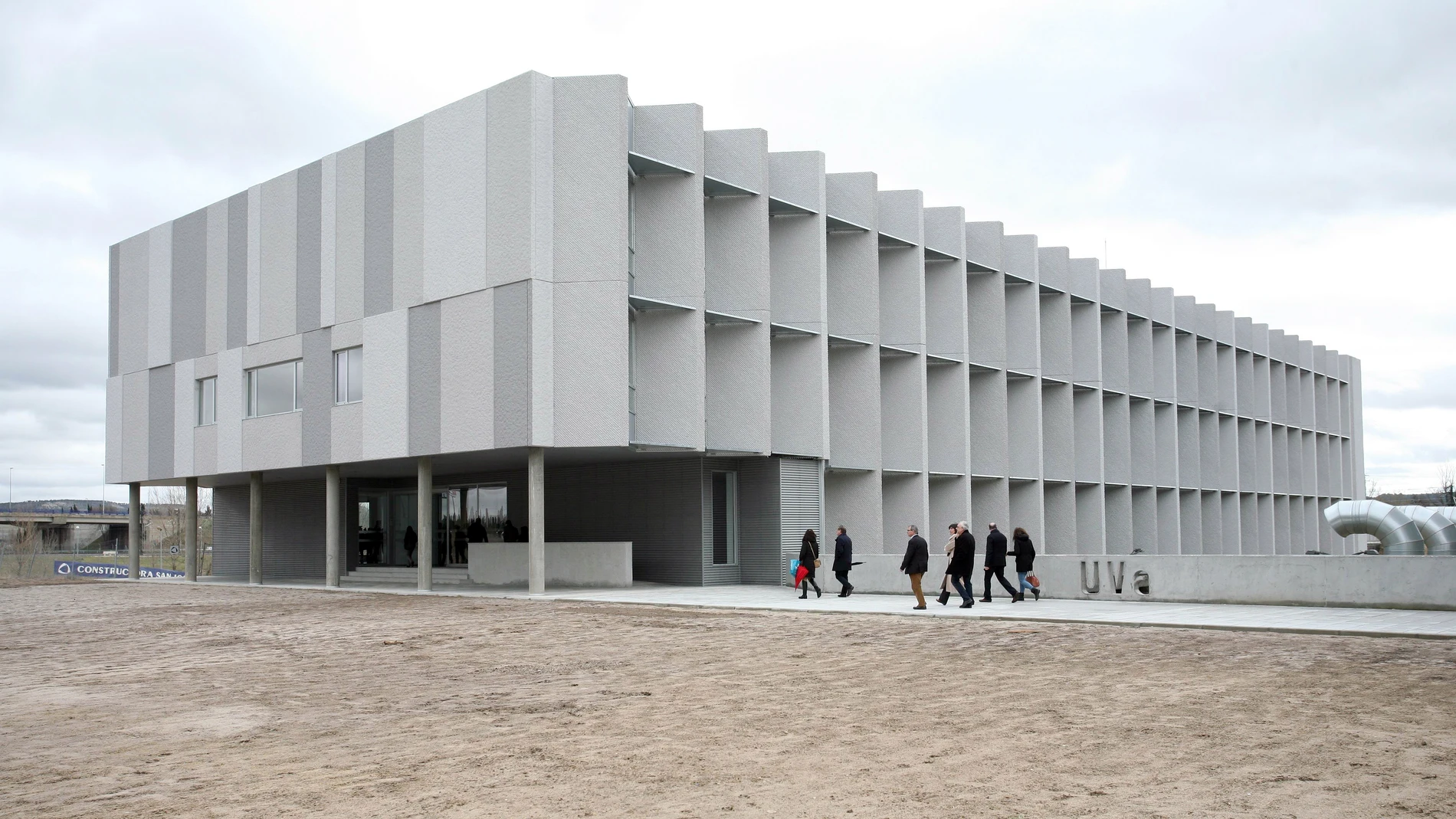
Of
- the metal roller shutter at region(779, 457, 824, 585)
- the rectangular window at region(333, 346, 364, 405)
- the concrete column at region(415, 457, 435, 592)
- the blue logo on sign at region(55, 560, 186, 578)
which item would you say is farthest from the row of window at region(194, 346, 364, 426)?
the blue logo on sign at region(55, 560, 186, 578)

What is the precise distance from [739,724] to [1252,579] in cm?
1420

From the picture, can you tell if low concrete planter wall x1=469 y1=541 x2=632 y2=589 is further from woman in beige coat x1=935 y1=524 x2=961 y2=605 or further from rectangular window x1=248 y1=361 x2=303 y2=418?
woman in beige coat x1=935 y1=524 x2=961 y2=605

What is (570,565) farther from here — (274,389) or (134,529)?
(134,529)

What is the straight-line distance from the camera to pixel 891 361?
3731cm

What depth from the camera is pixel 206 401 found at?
39438 millimetres

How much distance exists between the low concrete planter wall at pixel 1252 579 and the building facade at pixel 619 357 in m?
8.83

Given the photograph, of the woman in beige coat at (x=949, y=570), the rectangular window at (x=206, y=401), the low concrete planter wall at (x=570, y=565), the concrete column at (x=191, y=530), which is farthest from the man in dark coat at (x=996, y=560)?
the concrete column at (x=191, y=530)

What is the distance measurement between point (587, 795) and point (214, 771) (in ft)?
9.52

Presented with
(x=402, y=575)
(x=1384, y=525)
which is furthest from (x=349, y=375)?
(x=1384, y=525)

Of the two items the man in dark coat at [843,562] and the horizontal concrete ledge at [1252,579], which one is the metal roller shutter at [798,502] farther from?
the horizontal concrete ledge at [1252,579]

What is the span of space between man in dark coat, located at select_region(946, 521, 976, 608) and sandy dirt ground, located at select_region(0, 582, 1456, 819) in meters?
3.37

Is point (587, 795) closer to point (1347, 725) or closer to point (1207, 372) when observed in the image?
point (1347, 725)

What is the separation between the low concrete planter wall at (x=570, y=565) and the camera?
30.3 m

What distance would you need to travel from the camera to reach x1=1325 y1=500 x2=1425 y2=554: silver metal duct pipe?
3716cm
